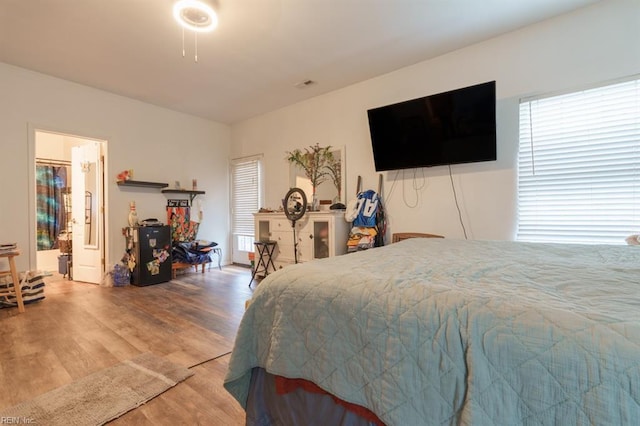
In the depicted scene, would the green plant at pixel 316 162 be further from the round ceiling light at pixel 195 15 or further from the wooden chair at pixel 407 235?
the round ceiling light at pixel 195 15

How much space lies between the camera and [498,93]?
2898mm

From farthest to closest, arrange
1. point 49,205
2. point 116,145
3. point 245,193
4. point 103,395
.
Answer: point 245,193, point 49,205, point 116,145, point 103,395

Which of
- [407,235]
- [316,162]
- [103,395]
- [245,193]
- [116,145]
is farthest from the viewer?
[245,193]

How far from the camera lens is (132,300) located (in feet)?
11.3

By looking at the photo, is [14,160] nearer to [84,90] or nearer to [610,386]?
[84,90]

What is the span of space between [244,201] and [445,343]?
16.8 feet

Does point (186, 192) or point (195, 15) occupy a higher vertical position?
point (195, 15)

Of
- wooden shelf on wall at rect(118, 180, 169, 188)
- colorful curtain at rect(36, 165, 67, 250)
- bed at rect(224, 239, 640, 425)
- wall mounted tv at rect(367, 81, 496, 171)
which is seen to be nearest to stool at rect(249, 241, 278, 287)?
wooden shelf on wall at rect(118, 180, 169, 188)

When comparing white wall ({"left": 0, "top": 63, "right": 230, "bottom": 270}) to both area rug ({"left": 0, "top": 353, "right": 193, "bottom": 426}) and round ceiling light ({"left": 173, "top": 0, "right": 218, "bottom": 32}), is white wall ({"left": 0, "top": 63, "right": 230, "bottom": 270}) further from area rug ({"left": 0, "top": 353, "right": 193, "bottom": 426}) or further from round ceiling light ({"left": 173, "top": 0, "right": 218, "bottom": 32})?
area rug ({"left": 0, "top": 353, "right": 193, "bottom": 426})

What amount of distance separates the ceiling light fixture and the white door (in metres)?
2.86

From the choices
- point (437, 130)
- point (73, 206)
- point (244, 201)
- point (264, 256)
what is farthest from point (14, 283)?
point (437, 130)

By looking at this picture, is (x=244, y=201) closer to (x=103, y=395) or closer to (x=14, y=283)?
(x=14, y=283)

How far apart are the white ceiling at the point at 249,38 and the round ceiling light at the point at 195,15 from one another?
0.33ft

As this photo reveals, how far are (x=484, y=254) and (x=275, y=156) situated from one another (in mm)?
3911
